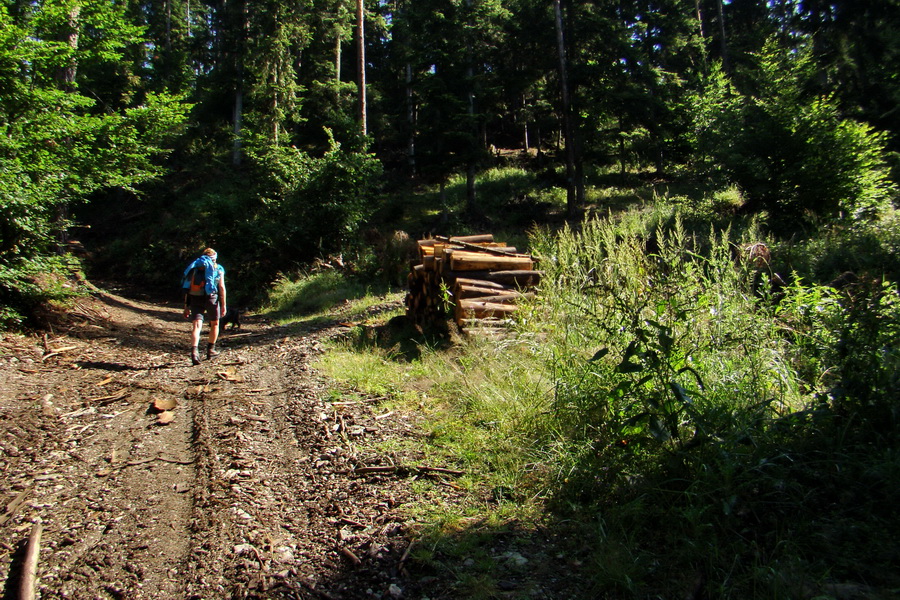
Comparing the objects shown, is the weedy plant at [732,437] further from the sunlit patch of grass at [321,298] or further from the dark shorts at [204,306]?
the sunlit patch of grass at [321,298]

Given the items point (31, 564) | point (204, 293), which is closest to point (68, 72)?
point (204, 293)

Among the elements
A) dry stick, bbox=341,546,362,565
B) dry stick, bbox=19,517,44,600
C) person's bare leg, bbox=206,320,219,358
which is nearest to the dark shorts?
Result: person's bare leg, bbox=206,320,219,358

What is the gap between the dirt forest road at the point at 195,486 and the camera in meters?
2.97

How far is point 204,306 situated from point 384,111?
29.4 m

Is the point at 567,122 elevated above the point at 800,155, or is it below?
above

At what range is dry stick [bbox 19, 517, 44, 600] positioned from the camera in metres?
2.73

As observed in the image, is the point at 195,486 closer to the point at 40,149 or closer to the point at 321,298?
the point at 40,149

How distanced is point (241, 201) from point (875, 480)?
19.2 m

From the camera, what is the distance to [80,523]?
345cm

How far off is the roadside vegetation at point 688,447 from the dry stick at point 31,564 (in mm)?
2069

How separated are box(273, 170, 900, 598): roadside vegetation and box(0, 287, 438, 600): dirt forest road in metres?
0.55

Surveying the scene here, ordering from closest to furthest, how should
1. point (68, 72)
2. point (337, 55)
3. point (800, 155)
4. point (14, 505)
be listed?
point (14, 505) < point (68, 72) < point (800, 155) < point (337, 55)

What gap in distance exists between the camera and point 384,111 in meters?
35.1

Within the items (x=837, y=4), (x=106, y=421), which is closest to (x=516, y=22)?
(x=837, y=4)
